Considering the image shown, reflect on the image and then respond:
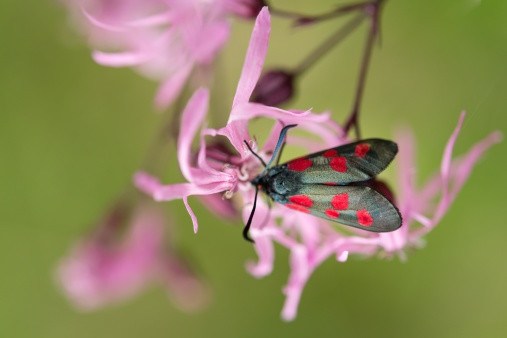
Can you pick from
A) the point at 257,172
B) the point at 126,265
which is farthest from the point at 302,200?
the point at 126,265

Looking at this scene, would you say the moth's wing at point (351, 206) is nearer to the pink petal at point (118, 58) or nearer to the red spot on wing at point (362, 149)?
the red spot on wing at point (362, 149)

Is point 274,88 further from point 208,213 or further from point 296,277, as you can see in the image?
point 208,213

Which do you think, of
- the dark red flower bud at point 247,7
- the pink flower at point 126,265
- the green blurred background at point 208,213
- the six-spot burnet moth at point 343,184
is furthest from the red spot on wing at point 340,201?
the green blurred background at point 208,213

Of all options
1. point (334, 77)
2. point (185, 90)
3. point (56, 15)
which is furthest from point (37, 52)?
point (185, 90)

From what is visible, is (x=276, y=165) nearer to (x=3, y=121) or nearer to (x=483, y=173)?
(x=483, y=173)

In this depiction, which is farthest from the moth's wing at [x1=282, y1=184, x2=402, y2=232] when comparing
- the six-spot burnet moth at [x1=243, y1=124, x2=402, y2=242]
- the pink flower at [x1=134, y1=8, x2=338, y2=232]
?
the pink flower at [x1=134, y1=8, x2=338, y2=232]

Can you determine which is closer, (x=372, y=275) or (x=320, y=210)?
(x=320, y=210)
